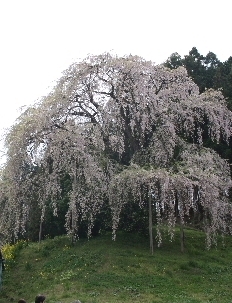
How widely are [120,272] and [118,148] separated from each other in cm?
586

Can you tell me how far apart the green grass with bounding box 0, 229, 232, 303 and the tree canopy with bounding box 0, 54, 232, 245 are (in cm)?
114

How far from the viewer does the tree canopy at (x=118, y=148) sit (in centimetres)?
1634

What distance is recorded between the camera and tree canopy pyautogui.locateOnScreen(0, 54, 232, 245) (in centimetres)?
1634

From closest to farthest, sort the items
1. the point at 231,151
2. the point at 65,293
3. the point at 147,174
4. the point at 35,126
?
the point at 65,293
the point at 147,174
the point at 35,126
the point at 231,151

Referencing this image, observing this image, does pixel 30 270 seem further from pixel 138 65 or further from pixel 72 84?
pixel 138 65

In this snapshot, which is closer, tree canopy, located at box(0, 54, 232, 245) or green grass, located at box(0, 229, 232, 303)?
green grass, located at box(0, 229, 232, 303)

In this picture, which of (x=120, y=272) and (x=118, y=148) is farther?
(x=118, y=148)

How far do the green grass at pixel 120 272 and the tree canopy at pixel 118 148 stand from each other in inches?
44.8

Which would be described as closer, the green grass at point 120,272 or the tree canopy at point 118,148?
the green grass at point 120,272

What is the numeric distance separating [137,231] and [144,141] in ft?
13.4

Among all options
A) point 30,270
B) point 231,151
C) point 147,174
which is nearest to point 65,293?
point 30,270

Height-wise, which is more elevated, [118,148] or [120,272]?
[118,148]

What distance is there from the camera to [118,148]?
61.7ft

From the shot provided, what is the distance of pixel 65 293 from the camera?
13523 millimetres
